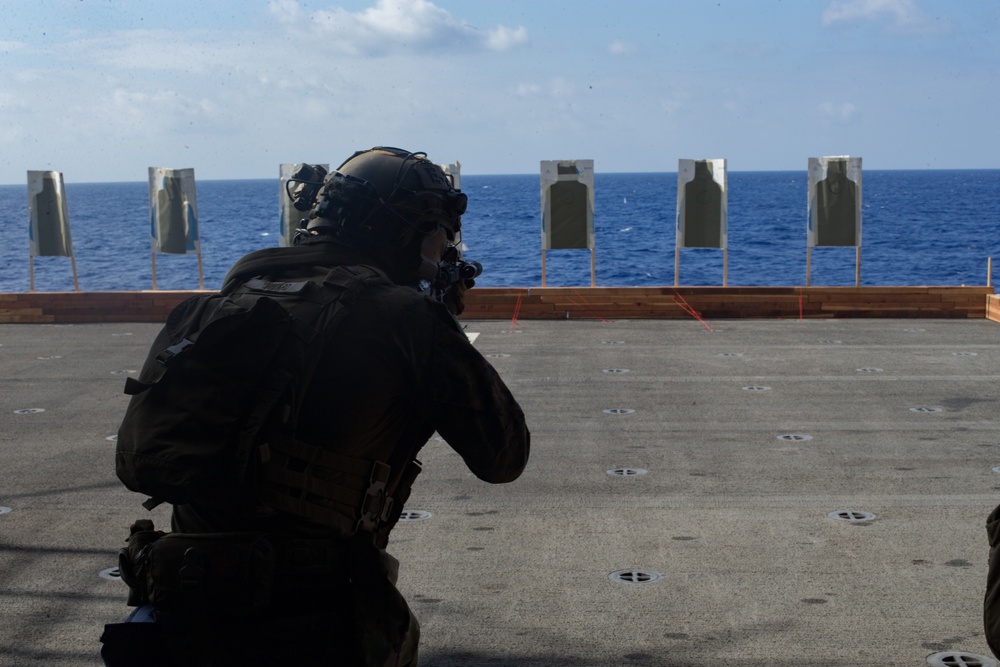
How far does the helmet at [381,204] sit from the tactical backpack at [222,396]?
35 centimetres

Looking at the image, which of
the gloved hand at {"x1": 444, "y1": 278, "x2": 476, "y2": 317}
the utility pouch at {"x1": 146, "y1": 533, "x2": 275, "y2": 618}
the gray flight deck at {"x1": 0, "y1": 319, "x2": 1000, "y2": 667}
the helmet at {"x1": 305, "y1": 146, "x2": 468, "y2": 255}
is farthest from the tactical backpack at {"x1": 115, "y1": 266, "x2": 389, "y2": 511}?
the gray flight deck at {"x1": 0, "y1": 319, "x2": 1000, "y2": 667}

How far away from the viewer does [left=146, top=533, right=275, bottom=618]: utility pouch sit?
2473 millimetres

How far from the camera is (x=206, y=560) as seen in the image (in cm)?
250

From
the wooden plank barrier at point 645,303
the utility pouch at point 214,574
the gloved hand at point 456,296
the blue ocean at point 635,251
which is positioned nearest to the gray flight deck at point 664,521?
the gloved hand at point 456,296

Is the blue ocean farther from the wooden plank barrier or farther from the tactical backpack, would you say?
the tactical backpack

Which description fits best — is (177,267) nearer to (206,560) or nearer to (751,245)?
(751,245)

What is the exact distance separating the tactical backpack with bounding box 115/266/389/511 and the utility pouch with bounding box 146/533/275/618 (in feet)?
0.31

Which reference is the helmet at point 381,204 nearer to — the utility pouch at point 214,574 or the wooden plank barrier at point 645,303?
the utility pouch at point 214,574

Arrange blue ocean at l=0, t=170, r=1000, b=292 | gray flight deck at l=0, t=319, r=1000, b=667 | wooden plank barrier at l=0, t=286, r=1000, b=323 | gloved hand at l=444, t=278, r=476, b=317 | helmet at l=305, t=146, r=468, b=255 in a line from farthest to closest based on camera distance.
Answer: blue ocean at l=0, t=170, r=1000, b=292 → wooden plank barrier at l=0, t=286, r=1000, b=323 → gray flight deck at l=0, t=319, r=1000, b=667 → gloved hand at l=444, t=278, r=476, b=317 → helmet at l=305, t=146, r=468, b=255

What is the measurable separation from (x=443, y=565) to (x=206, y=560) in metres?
2.98

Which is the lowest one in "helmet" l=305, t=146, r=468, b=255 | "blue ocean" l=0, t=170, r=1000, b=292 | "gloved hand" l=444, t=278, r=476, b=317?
"blue ocean" l=0, t=170, r=1000, b=292

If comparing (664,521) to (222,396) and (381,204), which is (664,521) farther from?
(222,396)

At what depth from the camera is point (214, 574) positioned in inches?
97.7

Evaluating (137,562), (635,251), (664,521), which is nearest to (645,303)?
(664,521)
